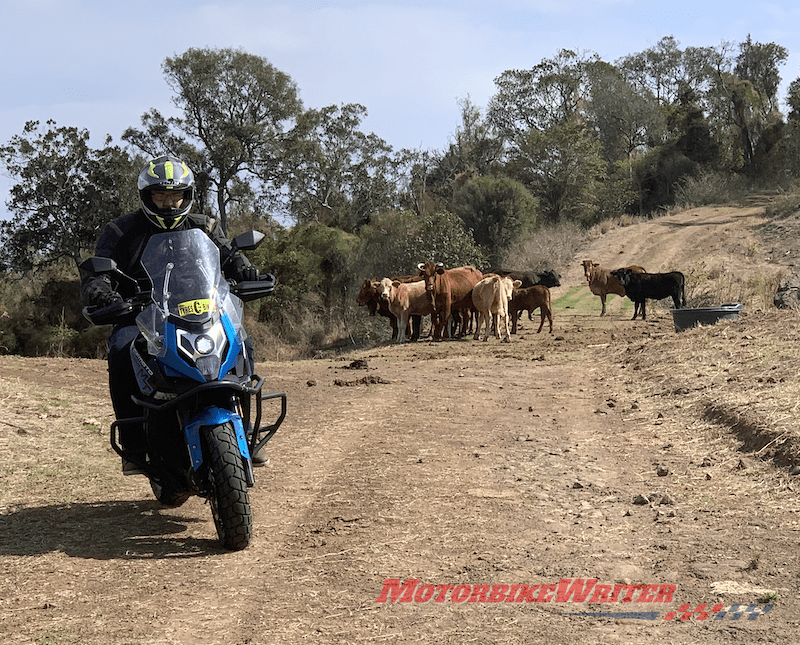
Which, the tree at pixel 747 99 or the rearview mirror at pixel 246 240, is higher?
the tree at pixel 747 99

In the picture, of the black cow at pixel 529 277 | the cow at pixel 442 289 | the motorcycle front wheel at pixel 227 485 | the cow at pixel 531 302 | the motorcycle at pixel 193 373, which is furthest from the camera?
the black cow at pixel 529 277

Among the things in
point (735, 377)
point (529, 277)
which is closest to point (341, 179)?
point (529, 277)

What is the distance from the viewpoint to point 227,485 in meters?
5.64

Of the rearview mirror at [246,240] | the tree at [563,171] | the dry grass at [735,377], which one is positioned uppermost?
the tree at [563,171]

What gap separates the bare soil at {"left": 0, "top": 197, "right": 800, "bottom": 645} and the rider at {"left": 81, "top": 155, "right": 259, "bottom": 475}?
87 cm

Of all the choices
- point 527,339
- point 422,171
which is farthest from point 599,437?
point 422,171

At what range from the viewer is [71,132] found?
123ft

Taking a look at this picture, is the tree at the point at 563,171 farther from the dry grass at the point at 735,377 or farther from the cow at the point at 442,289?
the dry grass at the point at 735,377

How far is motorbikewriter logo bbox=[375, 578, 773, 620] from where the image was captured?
4.70 metres

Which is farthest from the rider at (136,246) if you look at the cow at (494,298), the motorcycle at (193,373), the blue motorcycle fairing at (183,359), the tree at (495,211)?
the tree at (495,211)

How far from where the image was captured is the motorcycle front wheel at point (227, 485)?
18.5ft

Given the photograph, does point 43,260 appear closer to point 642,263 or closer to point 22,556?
point 642,263

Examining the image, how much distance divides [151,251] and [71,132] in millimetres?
33820

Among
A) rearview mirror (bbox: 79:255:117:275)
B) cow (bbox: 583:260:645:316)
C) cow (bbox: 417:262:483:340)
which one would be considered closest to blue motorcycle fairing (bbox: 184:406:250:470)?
rearview mirror (bbox: 79:255:117:275)
